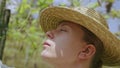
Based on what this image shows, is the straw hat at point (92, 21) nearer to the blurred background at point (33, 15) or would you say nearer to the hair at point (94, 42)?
the hair at point (94, 42)

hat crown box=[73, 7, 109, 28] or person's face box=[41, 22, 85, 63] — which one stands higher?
hat crown box=[73, 7, 109, 28]

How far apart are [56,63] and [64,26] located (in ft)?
0.62

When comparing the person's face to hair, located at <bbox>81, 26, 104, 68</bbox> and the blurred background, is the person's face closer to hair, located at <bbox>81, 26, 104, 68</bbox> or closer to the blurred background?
hair, located at <bbox>81, 26, 104, 68</bbox>

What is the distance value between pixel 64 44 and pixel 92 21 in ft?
0.54

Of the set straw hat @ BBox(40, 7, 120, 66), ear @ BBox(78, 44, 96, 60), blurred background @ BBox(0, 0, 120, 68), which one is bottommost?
ear @ BBox(78, 44, 96, 60)

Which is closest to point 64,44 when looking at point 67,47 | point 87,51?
point 67,47

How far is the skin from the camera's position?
1.43 m

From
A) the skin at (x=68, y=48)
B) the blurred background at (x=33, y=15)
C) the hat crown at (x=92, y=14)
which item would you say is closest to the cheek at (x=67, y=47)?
the skin at (x=68, y=48)

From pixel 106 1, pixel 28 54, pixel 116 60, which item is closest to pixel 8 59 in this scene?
pixel 28 54

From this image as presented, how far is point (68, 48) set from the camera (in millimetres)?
1479

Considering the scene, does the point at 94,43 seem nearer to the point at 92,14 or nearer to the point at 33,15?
the point at 92,14

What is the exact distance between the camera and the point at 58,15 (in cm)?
158

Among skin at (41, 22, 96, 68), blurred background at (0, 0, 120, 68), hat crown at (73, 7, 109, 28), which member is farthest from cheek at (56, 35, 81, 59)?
blurred background at (0, 0, 120, 68)

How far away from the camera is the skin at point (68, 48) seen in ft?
4.70
